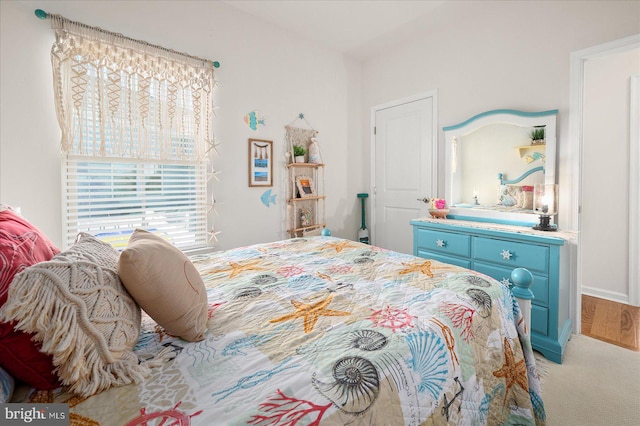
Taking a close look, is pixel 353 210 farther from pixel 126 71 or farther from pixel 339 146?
pixel 126 71

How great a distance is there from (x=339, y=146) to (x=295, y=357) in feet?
11.3

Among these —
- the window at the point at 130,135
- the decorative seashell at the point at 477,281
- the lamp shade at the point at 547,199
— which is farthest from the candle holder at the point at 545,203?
the window at the point at 130,135

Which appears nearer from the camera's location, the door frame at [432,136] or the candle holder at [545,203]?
the candle holder at [545,203]

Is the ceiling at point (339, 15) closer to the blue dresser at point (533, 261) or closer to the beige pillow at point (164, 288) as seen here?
the blue dresser at point (533, 261)

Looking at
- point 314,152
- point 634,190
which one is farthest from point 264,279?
point 634,190

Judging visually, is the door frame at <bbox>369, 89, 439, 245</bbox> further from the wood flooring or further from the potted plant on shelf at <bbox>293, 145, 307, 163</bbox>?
the wood flooring

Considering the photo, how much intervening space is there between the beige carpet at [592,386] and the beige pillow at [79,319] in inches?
79.5

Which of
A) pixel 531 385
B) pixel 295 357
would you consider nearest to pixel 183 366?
pixel 295 357

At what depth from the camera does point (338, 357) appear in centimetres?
87

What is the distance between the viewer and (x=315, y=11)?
9.95 feet

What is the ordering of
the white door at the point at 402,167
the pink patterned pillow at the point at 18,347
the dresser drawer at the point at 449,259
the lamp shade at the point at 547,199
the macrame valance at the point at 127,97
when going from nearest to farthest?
the pink patterned pillow at the point at 18,347 → the macrame valance at the point at 127,97 → the lamp shade at the point at 547,199 → the dresser drawer at the point at 449,259 → the white door at the point at 402,167

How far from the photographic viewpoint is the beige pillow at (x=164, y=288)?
2.95 ft

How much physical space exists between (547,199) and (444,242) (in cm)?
88

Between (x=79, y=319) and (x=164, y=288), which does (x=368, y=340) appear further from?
(x=79, y=319)
